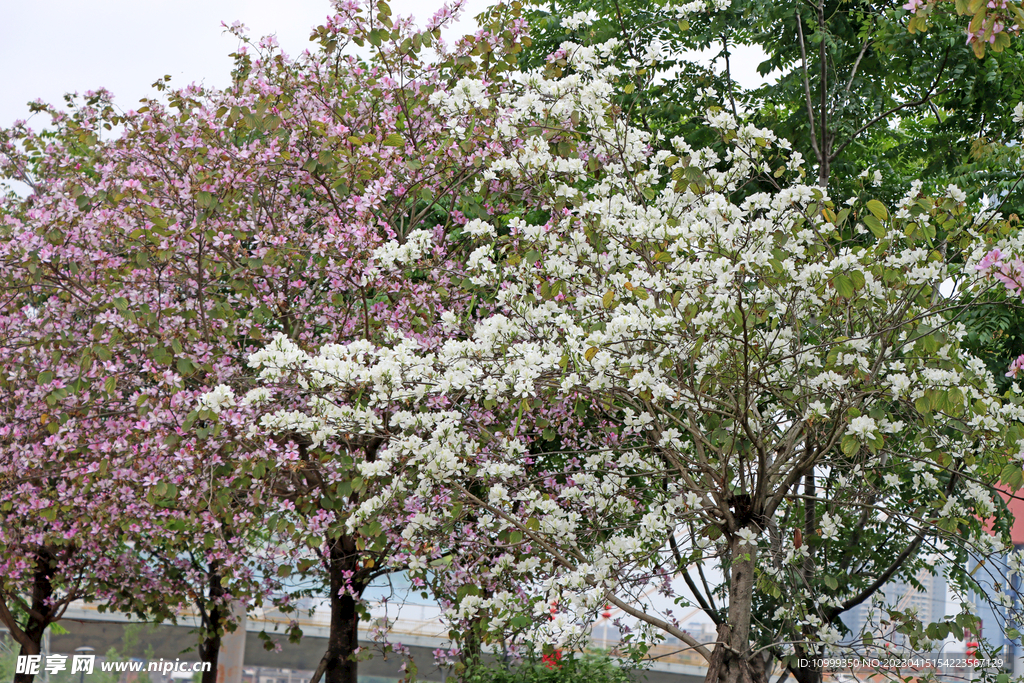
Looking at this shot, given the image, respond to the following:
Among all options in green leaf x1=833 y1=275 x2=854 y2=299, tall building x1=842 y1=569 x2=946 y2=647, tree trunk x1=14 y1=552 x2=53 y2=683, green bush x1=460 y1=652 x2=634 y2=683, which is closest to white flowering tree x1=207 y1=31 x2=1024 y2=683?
green leaf x1=833 y1=275 x2=854 y2=299

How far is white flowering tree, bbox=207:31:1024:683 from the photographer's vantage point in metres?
4.34

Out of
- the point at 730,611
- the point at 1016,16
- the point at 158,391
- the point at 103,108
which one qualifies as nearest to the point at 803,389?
the point at 730,611

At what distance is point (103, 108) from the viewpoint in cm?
815

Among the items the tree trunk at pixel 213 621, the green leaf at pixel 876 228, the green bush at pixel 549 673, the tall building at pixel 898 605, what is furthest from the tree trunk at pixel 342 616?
the green leaf at pixel 876 228

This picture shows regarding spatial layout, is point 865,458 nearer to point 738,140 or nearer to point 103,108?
point 738,140

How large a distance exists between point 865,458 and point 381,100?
4.93 metres

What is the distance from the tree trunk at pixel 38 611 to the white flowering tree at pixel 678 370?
658 cm

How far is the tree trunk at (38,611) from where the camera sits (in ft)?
32.1

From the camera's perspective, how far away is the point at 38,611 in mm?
10203

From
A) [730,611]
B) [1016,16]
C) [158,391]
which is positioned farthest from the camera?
[158,391]

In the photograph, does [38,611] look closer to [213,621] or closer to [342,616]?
[213,621]

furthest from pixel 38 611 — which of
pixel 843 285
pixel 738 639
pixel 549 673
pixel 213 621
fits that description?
pixel 843 285

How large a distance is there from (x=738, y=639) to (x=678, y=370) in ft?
5.99

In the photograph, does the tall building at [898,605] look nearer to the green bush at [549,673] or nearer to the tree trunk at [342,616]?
the green bush at [549,673]
